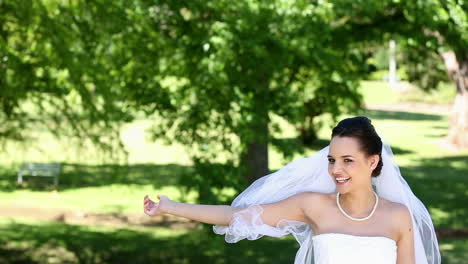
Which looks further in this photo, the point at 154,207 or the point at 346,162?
the point at 154,207

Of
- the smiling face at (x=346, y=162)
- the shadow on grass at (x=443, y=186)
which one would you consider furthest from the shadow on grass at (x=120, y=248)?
the smiling face at (x=346, y=162)

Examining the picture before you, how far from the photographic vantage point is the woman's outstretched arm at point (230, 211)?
3.94 m

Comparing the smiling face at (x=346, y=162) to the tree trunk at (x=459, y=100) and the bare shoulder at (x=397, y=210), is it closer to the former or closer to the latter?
the bare shoulder at (x=397, y=210)

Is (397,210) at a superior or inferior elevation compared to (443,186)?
superior

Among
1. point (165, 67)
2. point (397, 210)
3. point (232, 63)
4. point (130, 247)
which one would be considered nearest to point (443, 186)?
point (130, 247)

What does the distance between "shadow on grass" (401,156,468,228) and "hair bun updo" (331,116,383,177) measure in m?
12.3

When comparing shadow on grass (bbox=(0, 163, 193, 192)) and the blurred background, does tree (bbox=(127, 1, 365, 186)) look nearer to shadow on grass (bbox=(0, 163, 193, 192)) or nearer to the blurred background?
the blurred background

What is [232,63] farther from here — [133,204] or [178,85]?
[133,204]

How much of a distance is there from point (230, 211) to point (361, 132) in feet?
2.76

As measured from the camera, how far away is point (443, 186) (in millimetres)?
21047

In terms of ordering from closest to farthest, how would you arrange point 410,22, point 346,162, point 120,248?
point 346,162 < point 120,248 < point 410,22

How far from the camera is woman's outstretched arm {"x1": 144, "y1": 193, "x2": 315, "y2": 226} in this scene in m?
3.94


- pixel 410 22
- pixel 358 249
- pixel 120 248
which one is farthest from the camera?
pixel 410 22

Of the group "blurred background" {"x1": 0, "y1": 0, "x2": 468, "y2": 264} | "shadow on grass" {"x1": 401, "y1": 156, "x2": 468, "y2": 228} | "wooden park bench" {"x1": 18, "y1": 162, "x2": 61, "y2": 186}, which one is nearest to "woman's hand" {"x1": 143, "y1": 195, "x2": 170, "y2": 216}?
"blurred background" {"x1": 0, "y1": 0, "x2": 468, "y2": 264}
